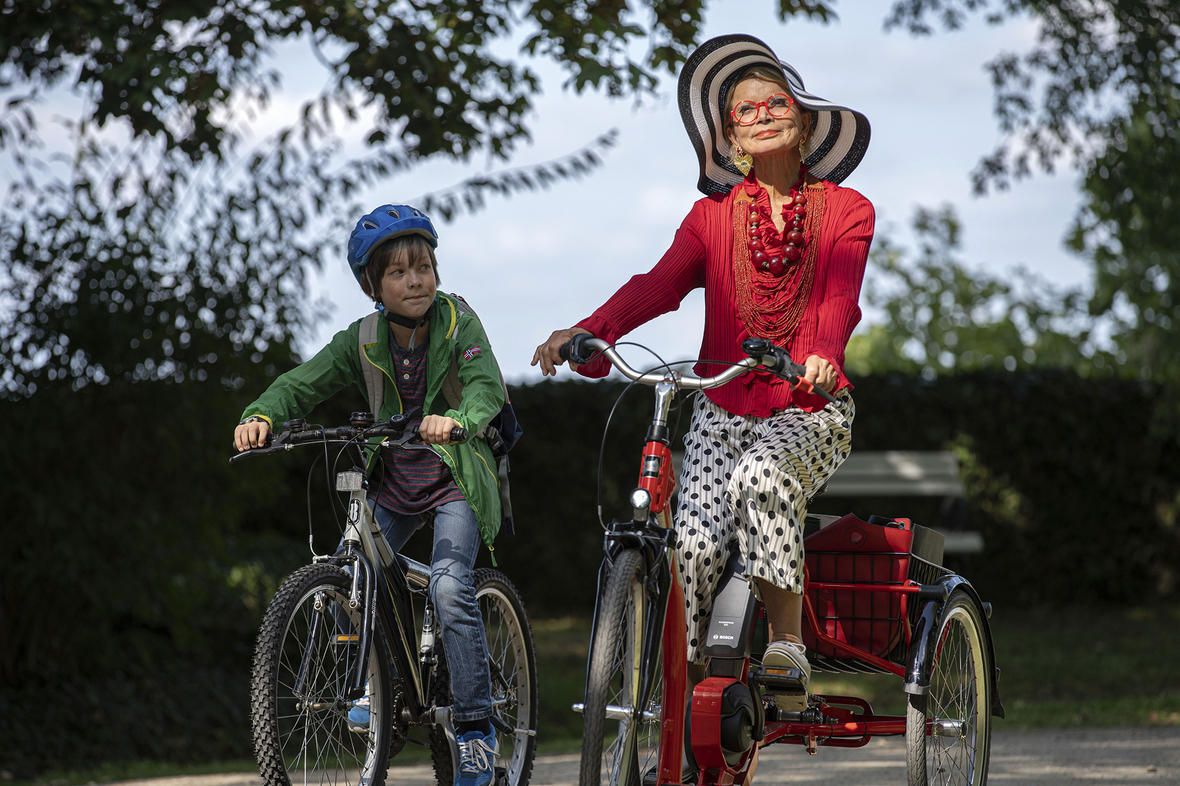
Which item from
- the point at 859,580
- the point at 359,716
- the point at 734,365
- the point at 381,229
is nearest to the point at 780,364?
the point at 734,365

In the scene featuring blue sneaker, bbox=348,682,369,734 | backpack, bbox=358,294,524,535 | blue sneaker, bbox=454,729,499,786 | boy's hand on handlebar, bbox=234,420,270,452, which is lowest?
blue sneaker, bbox=454,729,499,786

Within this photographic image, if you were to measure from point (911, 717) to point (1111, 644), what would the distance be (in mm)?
6976

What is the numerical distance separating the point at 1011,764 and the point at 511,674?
2.69m

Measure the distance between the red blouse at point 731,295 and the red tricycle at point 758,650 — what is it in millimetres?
361

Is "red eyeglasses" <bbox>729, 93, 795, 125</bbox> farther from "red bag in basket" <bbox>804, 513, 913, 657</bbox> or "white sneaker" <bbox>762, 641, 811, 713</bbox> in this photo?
"white sneaker" <bbox>762, 641, 811, 713</bbox>

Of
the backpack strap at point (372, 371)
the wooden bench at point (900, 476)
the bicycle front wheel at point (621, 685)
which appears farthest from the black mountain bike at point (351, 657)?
the wooden bench at point (900, 476)

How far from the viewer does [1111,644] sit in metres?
9.70

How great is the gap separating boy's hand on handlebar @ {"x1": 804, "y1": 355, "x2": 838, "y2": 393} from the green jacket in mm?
893

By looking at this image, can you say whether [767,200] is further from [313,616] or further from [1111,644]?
[1111,644]

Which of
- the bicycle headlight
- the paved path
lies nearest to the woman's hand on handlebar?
the bicycle headlight

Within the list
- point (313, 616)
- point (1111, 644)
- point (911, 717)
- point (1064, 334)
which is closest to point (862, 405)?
point (1111, 644)

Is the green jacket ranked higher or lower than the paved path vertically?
higher

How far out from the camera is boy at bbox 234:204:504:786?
353 centimetres

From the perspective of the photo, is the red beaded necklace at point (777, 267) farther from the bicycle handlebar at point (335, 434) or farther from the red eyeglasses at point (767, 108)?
the bicycle handlebar at point (335, 434)
